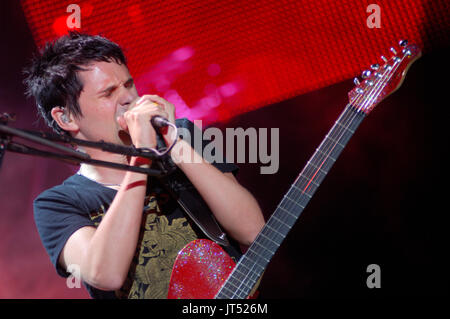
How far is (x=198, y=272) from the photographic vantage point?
1341 millimetres

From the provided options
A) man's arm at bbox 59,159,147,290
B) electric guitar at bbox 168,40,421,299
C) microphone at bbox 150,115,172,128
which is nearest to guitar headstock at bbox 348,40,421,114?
electric guitar at bbox 168,40,421,299

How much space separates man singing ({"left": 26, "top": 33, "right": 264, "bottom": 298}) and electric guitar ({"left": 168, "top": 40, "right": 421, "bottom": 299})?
0.08m

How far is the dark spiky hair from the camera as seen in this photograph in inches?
62.2

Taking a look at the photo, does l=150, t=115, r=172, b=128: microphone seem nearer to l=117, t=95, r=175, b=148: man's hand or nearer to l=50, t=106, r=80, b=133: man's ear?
l=117, t=95, r=175, b=148: man's hand

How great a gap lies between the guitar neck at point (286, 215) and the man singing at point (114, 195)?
156 millimetres

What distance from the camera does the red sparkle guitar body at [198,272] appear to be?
1.32m

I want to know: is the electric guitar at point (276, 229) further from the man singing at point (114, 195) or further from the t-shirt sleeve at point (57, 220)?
the t-shirt sleeve at point (57, 220)

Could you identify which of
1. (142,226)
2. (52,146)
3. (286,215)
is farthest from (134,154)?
(286,215)

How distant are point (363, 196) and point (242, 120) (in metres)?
0.87

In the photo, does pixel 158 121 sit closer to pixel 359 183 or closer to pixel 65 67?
pixel 65 67

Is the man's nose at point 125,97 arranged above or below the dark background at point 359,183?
above

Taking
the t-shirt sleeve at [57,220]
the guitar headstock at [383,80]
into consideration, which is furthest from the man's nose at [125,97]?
the guitar headstock at [383,80]
